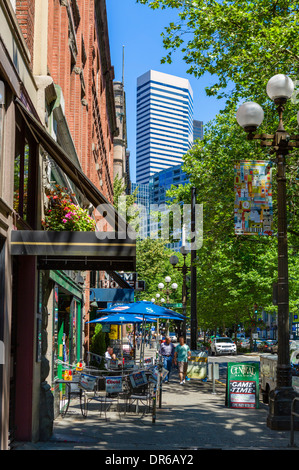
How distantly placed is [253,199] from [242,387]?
497 cm

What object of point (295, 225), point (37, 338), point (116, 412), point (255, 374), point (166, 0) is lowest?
point (116, 412)

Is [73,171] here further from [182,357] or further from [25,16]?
[182,357]

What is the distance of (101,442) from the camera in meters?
10.1

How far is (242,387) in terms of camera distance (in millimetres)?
14711

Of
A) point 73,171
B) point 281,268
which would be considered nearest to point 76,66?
point 281,268

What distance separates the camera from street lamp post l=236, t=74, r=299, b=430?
11.5m

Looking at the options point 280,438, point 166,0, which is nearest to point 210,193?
point 166,0

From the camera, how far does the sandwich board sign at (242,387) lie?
14.6 meters

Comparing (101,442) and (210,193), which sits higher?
(210,193)

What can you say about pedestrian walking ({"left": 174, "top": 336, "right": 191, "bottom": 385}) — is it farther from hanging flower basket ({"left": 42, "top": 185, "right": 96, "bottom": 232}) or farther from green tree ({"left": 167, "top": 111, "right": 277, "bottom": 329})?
hanging flower basket ({"left": 42, "top": 185, "right": 96, "bottom": 232})

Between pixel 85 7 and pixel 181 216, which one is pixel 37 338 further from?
pixel 181 216

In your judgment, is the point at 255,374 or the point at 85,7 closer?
the point at 255,374

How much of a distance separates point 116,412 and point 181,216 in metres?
18.8

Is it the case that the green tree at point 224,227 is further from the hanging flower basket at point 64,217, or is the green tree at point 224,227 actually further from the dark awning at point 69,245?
the dark awning at point 69,245
